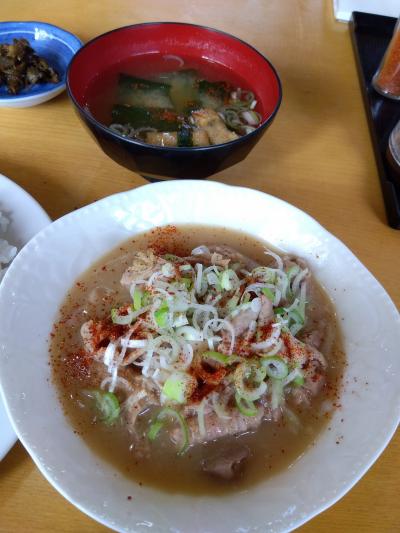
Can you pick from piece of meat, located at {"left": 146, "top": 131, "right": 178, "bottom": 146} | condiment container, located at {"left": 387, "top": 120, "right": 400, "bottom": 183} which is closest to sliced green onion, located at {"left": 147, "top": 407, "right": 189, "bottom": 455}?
piece of meat, located at {"left": 146, "top": 131, "right": 178, "bottom": 146}

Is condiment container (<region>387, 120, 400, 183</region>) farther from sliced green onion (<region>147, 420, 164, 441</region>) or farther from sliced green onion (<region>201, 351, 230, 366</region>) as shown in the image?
sliced green onion (<region>147, 420, 164, 441</region>)

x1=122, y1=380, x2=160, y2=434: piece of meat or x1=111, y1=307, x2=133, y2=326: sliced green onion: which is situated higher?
x1=111, y1=307, x2=133, y2=326: sliced green onion

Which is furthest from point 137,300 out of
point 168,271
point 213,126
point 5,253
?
point 213,126

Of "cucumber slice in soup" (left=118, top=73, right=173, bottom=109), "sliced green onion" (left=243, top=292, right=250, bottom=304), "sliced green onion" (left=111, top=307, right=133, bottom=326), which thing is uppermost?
"cucumber slice in soup" (left=118, top=73, right=173, bottom=109)

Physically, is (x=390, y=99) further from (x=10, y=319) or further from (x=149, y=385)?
(x=10, y=319)

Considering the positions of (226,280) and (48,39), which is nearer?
(226,280)

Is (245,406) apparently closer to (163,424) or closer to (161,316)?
(163,424)

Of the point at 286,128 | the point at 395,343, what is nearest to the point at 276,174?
the point at 286,128
